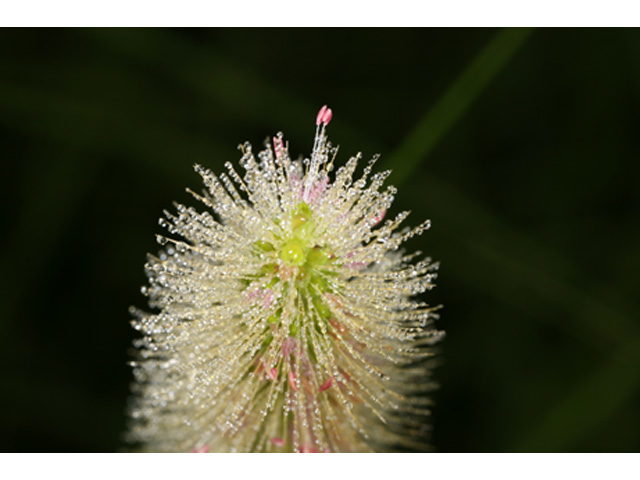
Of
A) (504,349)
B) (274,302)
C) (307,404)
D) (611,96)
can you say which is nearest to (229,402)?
(307,404)

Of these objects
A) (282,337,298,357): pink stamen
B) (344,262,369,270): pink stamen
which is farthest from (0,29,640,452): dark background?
(282,337,298,357): pink stamen

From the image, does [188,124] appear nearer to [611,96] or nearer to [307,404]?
[307,404]

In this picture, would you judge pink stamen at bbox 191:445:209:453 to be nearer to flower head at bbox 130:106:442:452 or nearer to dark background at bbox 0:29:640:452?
A: flower head at bbox 130:106:442:452

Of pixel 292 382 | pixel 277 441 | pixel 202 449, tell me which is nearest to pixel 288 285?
pixel 292 382

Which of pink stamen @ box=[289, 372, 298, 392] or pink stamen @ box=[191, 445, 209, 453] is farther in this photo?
pink stamen @ box=[191, 445, 209, 453]

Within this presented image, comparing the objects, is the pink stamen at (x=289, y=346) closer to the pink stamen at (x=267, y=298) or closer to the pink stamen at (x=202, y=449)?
the pink stamen at (x=267, y=298)

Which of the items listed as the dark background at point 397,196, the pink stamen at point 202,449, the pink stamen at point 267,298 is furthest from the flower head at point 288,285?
the dark background at point 397,196

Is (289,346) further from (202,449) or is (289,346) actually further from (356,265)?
(202,449)

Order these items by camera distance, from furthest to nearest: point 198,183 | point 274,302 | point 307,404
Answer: point 198,183, point 307,404, point 274,302
